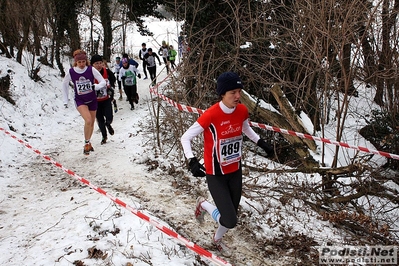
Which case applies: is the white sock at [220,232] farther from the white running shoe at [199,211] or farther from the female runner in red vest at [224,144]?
the white running shoe at [199,211]

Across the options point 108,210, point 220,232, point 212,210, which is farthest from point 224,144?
point 108,210

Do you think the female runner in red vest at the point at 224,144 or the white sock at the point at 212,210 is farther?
the white sock at the point at 212,210

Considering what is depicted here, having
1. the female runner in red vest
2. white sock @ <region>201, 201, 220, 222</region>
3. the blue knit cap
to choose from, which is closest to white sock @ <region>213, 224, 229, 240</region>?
the female runner in red vest

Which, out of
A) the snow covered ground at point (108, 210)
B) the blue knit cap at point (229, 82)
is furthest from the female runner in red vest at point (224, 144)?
the snow covered ground at point (108, 210)

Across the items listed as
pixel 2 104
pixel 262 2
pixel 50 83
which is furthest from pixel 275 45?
pixel 50 83

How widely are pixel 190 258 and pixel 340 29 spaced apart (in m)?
4.38

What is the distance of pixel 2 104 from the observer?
8977mm

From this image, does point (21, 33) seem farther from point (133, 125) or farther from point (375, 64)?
point (375, 64)

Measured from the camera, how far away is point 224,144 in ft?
12.0

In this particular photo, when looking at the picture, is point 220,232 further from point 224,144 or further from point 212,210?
point 224,144

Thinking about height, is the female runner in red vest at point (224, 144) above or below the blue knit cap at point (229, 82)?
below

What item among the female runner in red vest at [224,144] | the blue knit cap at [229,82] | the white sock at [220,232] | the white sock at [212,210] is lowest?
the white sock at [220,232]

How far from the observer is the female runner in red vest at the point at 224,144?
11.5 feet

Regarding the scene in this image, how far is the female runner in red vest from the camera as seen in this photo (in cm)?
351
